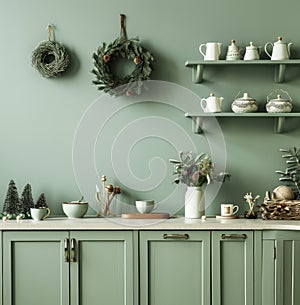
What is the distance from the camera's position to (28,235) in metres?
4.06

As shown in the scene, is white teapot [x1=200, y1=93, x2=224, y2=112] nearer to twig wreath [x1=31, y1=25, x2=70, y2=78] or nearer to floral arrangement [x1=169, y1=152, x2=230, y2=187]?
floral arrangement [x1=169, y1=152, x2=230, y2=187]

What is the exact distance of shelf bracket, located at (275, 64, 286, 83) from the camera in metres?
4.37

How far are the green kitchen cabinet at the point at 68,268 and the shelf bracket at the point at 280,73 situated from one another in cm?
136

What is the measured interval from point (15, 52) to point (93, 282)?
5.15 ft

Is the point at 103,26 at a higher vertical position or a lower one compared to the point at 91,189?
higher

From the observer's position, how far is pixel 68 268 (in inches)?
159

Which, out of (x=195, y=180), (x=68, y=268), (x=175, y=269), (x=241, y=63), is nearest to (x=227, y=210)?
(x=195, y=180)

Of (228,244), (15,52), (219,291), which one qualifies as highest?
(15,52)

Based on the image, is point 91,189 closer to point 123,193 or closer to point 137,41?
point 123,193

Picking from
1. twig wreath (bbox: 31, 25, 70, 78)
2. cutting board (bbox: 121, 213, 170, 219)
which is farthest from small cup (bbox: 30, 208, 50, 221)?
twig wreath (bbox: 31, 25, 70, 78)

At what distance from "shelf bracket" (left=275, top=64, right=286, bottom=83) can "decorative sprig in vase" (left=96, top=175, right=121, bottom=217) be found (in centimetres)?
122

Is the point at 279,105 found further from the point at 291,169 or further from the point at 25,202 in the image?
the point at 25,202

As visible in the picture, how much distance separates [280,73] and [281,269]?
4.02 feet

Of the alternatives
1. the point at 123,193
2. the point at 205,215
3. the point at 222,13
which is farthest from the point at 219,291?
the point at 222,13
